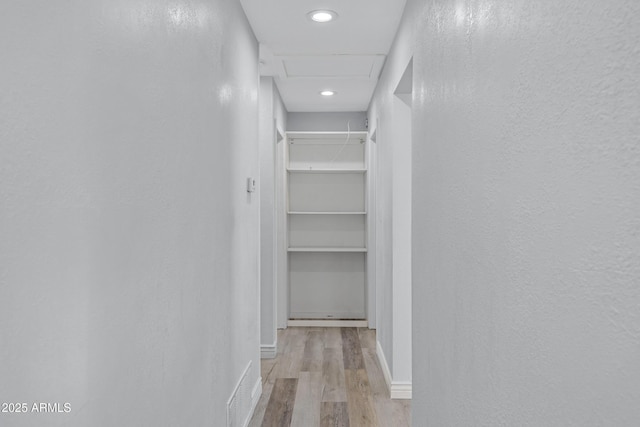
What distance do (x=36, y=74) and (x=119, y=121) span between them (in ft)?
1.06

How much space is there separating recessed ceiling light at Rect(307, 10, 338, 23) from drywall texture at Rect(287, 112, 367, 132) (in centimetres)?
275

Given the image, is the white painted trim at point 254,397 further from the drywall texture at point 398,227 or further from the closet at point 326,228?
the closet at point 326,228

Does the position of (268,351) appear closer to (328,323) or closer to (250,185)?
(328,323)

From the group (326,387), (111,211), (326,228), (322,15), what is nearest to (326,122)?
(326,228)

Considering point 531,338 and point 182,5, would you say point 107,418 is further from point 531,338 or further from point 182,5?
point 182,5

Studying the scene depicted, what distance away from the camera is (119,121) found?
118 cm

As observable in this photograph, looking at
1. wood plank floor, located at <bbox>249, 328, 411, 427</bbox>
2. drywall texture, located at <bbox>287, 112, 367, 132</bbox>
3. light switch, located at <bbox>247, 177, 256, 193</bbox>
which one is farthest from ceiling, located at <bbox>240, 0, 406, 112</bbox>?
wood plank floor, located at <bbox>249, 328, 411, 427</bbox>

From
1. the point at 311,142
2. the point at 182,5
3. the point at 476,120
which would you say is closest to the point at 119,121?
the point at 182,5

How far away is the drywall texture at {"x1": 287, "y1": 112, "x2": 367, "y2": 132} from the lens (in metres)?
5.74

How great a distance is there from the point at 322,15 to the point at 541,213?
2338mm

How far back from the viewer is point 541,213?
0.94 m

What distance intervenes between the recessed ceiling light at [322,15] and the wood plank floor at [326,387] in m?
2.47

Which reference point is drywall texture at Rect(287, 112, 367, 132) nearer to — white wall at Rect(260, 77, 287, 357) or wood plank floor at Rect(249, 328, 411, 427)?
white wall at Rect(260, 77, 287, 357)

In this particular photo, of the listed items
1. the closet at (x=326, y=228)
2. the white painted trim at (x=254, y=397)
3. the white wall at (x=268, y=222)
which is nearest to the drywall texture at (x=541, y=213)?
the white painted trim at (x=254, y=397)
